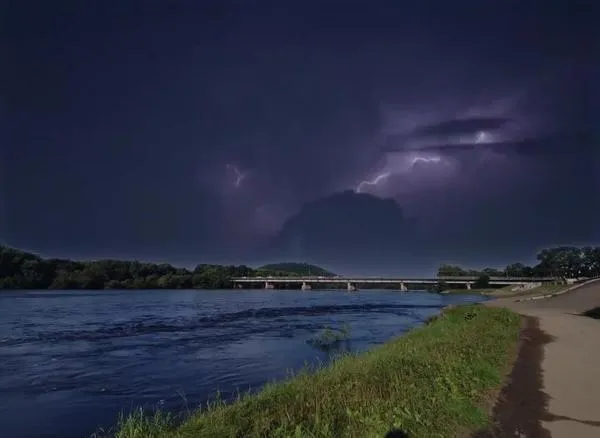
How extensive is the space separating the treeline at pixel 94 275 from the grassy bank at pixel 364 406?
468ft

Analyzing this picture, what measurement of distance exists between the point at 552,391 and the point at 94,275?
496ft

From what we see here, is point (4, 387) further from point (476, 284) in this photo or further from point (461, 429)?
point (476, 284)

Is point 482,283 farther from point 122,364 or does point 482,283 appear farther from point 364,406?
point 364,406

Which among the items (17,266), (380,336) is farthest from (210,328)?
(17,266)

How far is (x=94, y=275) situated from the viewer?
486ft

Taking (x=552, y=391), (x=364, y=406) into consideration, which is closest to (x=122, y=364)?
(x=364, y=406)

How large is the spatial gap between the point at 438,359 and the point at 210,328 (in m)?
29.7

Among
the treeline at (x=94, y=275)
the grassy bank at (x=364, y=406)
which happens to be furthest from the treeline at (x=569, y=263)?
the grassy bank at (x=364, y=406)

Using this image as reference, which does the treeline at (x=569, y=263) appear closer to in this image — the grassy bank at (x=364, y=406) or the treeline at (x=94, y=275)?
the treeline at (x=94, y=275)

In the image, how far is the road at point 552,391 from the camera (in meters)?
9.96

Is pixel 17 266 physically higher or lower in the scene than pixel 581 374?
higher

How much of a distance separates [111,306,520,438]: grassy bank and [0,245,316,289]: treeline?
143 m

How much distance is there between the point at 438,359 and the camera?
14.4m

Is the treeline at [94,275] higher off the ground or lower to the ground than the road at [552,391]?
higher
